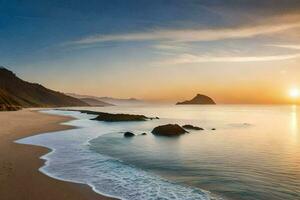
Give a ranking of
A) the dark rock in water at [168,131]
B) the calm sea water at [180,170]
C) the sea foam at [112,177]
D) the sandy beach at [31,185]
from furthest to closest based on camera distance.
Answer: the dark rock in water at [168,131] < the calm sea water at [180,170] < the sea foam at [112,177] < the sandy beach at [31,185]

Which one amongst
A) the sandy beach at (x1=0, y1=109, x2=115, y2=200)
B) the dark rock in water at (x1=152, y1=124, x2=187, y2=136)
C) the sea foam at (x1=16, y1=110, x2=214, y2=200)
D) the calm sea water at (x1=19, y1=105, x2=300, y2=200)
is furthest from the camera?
the dark rock in water at (x1=152, y1=124, x2=187, y2=136)

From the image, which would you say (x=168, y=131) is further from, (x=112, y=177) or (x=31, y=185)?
(x=31, y=185)

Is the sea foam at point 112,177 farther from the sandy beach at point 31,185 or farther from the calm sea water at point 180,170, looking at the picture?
the sandy beach at point 31,185

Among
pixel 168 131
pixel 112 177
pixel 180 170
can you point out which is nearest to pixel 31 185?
pixel 112 177

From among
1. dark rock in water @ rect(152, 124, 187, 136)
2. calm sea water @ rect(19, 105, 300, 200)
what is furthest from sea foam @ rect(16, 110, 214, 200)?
dark rock in water @ rect(152, 124, 187, 136)

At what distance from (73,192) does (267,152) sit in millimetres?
22398

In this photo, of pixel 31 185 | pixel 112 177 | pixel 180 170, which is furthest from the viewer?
pixel 180 170

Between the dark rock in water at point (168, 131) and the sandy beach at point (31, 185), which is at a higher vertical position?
the dark rock in water at point (168, 131)

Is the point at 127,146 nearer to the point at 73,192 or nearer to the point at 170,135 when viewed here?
the point at 170,135

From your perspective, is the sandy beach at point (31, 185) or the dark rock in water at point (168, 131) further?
the dark rock in water at point (168, 131)

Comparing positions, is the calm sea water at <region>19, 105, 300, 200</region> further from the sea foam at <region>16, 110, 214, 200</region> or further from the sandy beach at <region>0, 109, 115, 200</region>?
the sandy beach at <region>0, 109, 115, 200</region>

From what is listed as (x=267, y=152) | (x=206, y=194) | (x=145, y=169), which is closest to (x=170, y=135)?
(x=267, y=152)

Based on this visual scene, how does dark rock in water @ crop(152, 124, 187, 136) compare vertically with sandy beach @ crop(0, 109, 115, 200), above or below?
above

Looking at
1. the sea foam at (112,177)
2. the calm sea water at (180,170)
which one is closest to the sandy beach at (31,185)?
the sea foam at (112,177)
